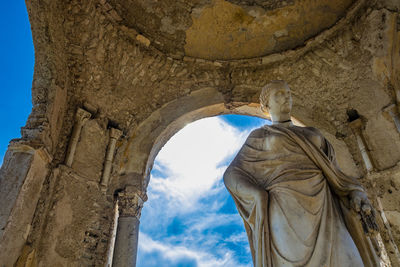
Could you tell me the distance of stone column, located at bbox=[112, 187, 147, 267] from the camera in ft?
12.8

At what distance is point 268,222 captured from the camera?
69.2 inches

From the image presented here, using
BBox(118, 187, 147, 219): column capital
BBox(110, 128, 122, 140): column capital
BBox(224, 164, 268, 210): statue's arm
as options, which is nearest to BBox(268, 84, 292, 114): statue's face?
BBox(224, 164, 268, 210): statue's arm

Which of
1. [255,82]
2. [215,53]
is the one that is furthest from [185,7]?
[255,82]

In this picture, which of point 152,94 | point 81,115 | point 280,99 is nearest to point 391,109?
point 280,99

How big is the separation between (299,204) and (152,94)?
3.84m

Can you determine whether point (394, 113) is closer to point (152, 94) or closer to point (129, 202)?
point (152, 94)

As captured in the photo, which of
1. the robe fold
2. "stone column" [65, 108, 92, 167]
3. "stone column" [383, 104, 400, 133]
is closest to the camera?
the robe fold

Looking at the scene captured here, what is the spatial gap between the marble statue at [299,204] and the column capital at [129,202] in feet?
8.15

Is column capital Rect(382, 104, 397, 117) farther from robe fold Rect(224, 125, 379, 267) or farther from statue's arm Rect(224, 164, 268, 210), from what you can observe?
statue's arm Rect(224, 164, 268, 210)

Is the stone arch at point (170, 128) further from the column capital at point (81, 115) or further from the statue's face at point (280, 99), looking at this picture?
the statue's face at point (280, 99)

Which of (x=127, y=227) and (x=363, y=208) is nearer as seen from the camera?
(x=363, y=208)

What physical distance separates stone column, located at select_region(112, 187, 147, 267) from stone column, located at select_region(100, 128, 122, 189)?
0.28 meters

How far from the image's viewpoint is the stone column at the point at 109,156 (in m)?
4.19

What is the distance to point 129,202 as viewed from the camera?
420 centimetres
